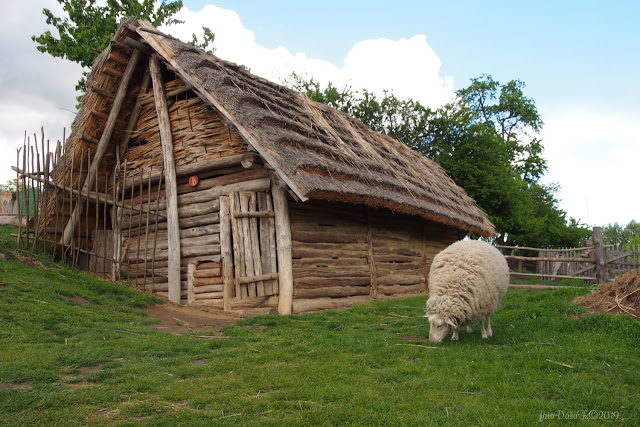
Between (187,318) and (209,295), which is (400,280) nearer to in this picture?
(209,295)

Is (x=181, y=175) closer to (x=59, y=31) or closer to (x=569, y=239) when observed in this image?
(x=59, y=31)

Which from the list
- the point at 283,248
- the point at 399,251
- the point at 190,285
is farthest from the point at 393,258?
the point at 190,285

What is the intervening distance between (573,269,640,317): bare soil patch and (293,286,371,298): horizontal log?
4.35m

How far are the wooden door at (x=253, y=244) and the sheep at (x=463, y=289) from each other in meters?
3.58

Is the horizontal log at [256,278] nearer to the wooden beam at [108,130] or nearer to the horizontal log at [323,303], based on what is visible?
the horizontal log at [323,303]

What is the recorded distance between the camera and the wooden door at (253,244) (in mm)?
8938

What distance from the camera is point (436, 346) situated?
18.6 ft

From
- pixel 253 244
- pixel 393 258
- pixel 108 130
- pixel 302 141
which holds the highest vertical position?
pixel 108 130

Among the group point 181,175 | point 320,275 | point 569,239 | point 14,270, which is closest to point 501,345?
point 320,275

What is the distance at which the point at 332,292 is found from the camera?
957cm

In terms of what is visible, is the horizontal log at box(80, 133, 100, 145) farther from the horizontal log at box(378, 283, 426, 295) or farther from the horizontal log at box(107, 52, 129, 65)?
the horizontal log at box(378, 283, 426, 295)

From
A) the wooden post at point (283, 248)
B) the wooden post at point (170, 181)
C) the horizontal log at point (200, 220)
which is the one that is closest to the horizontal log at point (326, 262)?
the wooden post at point (283, 248)

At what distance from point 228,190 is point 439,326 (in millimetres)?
5324

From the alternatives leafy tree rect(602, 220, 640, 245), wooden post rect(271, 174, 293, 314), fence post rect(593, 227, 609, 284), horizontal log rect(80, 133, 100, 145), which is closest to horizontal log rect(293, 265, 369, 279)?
wooden post rect(271, 174, 293, 314)
